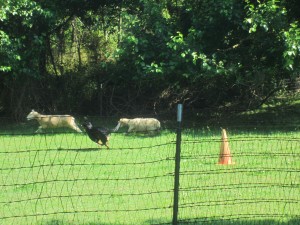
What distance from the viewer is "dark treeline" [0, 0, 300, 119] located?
16344 millimetres

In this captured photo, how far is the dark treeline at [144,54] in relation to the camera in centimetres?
1634

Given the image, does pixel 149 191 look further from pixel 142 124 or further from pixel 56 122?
pixel 56 122

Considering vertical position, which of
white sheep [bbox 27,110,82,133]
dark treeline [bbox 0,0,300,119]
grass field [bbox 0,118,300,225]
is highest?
dark treeline [bbox 0,0,300,119]

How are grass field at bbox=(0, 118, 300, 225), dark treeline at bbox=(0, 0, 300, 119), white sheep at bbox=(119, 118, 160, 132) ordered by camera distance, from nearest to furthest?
1. grass field at bbox=(0, 118, 300, 225)
2. dark treeline at bbox=(0, 0, 300, 119)
3. white sheep at bbox=(119, 118, 160, 132)

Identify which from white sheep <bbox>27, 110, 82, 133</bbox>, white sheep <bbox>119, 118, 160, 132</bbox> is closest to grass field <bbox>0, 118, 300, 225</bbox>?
white sheep <bbox>119, 118, 160, 132</bbox>

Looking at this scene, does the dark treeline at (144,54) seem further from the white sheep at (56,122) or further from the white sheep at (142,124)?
the white sheep at (56,122)

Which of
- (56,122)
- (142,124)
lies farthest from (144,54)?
(56,122)

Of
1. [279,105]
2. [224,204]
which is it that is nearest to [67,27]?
[279,105]

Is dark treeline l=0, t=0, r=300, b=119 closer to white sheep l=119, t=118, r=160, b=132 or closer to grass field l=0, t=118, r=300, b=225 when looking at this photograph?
white sheep l=119, t=118, r=160, b=132

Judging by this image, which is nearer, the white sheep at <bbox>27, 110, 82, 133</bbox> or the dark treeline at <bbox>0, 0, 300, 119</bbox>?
the dark treeline at <bbox>0, 0, 300, 119</bbox>

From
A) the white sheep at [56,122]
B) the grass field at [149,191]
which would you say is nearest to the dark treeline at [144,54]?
the white sheep at [56,122]

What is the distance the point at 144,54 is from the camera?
56.2 ft

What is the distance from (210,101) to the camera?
2066 cm

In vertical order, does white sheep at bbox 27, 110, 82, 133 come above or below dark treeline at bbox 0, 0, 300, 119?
below
